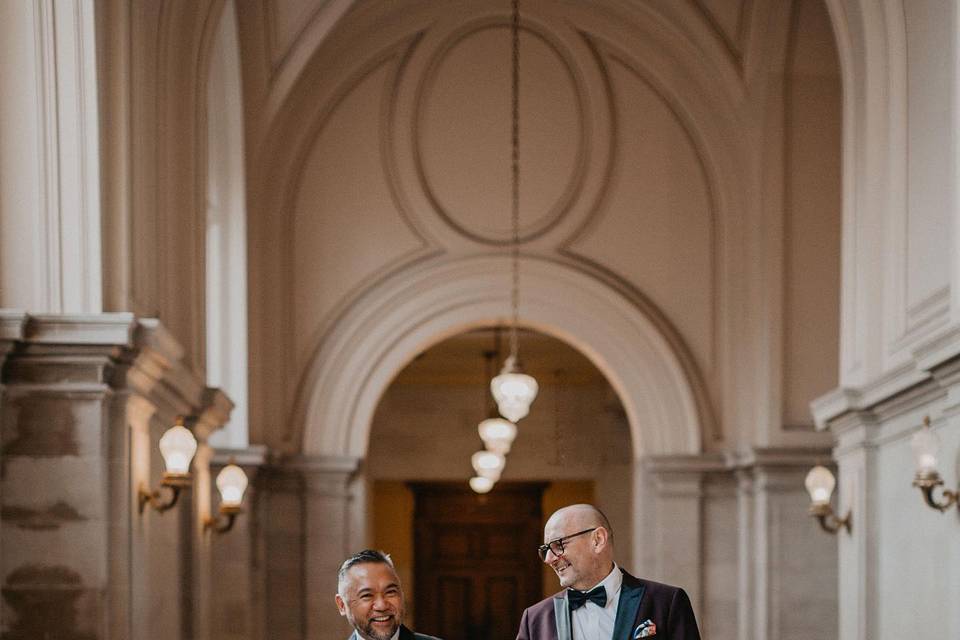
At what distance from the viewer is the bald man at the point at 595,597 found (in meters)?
5.70

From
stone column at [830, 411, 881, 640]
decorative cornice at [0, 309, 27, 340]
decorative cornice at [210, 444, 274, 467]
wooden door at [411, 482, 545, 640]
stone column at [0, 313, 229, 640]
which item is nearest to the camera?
decorative cornice at [0, 309, 27, 340]

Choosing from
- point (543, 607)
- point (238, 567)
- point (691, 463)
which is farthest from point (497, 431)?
point (543, 607)

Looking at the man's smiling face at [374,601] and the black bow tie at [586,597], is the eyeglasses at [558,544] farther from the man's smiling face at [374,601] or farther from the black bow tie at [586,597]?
the man's smiling face at [374,601]

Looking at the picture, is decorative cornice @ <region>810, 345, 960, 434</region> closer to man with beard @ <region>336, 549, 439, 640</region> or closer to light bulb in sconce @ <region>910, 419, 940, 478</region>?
light bulb in sconce @ <region>910, 419, 940, 478</region>

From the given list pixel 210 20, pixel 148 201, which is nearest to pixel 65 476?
pixel 148 201

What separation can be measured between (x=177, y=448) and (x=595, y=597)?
419 cm

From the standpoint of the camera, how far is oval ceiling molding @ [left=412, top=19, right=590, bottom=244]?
1620 cm

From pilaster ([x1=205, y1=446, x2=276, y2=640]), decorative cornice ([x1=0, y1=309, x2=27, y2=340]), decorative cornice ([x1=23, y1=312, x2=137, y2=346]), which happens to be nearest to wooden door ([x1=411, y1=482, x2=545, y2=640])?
pilaster ([x1=205, y1=446, x2=276, y2=640])

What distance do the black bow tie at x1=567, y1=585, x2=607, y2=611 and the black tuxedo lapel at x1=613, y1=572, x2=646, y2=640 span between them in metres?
0.07

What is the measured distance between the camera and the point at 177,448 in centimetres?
931

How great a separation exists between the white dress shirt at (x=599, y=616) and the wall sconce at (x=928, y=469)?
3.14 m

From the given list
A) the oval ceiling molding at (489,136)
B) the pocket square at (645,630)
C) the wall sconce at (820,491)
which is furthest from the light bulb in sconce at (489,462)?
the pocket square at (645,630)

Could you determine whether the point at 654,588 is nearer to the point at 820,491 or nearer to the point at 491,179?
the point at 820,491

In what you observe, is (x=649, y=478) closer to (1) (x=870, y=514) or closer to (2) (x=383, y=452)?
(1) (x=870, y=514)
